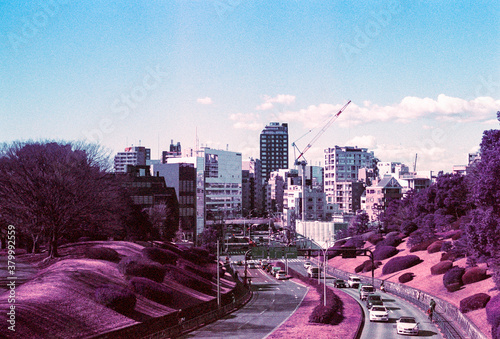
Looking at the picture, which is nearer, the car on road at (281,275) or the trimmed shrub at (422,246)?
the trimmed shrub at (422,246)

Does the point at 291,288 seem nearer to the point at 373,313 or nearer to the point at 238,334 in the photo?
the point at 373,313

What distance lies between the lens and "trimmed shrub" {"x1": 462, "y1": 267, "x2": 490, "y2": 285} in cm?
6128

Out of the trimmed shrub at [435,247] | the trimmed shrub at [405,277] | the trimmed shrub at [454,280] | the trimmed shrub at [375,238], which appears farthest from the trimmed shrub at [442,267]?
the trimmed shrub at [375,238]

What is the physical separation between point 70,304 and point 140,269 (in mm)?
15316

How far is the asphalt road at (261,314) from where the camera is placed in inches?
1753

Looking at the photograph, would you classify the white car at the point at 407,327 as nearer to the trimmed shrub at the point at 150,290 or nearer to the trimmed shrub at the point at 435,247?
the trimmed shrub at the point at 150,290

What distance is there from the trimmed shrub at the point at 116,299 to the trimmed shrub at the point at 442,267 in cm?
4351

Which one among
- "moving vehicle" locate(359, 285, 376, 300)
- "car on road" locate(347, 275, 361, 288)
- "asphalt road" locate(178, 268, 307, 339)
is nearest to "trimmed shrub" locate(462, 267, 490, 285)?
"moving vehicle" locate(359, 285, 376, 300)

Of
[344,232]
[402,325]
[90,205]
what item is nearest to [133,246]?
[90,205]

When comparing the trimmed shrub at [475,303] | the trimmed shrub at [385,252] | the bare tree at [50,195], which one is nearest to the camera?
the trimmed shrub at [475,303]

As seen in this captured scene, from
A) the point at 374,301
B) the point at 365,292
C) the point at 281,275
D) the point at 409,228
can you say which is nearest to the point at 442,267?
the point at 365,292

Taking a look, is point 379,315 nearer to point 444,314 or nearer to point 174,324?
point 444,314

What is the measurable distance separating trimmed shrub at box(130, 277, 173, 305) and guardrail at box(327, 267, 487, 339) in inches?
965

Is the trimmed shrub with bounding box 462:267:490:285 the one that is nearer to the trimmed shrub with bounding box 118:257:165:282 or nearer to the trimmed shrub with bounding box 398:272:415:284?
the trimmed shrub with bounding box 398:272:415:284
